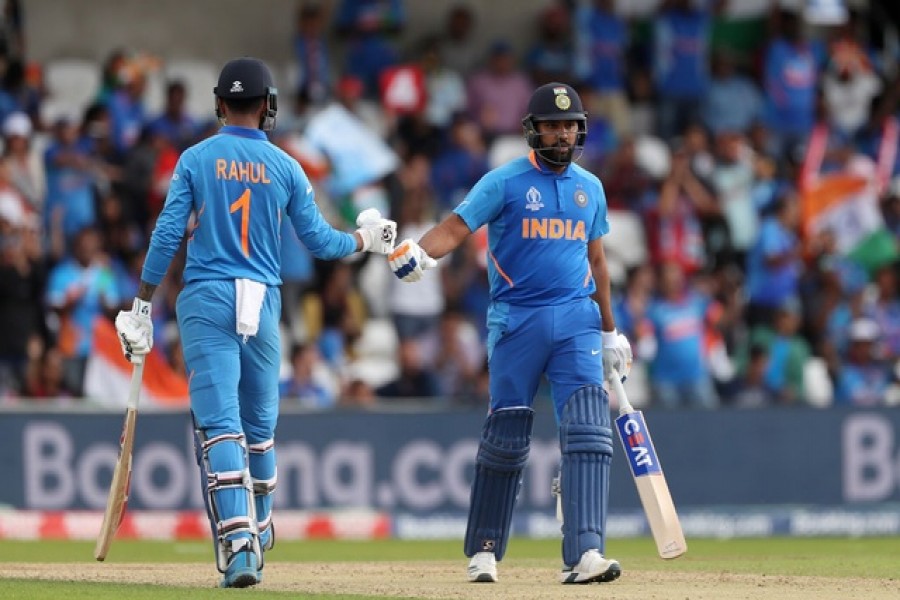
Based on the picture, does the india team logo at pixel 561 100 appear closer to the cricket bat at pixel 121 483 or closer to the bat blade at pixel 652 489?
the bat blade at pixel 652 489

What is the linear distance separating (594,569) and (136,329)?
2590mm

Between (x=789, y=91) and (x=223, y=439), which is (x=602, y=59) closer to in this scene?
(x=789, y=91)

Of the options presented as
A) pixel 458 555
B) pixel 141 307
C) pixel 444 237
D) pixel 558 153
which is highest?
pixel 558 153

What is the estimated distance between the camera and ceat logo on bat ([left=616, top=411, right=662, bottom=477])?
10492 millimetres

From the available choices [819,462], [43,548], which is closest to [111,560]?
[43,548]

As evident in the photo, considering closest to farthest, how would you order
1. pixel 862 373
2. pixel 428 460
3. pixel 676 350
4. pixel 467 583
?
pixel 467 583, pixel 428 460, pixel 676 350, pixel 862 373

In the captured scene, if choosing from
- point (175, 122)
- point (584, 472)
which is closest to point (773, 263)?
point (175, 122)

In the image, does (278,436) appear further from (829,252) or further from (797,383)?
(829,252)

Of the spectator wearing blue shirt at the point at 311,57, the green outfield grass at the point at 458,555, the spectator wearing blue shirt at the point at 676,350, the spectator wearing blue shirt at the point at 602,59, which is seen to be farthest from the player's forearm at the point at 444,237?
the spectator wearing blue shirt at the point at 602,59

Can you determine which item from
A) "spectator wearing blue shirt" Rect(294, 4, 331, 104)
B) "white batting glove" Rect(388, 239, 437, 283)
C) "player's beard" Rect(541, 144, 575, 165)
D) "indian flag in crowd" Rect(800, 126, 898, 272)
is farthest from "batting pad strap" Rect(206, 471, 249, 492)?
"indian flag in crowd" Rect(800, 126, 898, 272)

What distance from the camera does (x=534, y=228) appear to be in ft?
33.9

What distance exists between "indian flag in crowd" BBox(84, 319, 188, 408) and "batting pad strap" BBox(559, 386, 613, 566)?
8.03 metres

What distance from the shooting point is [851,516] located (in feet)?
61.1

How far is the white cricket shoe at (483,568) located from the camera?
10.4 meters
